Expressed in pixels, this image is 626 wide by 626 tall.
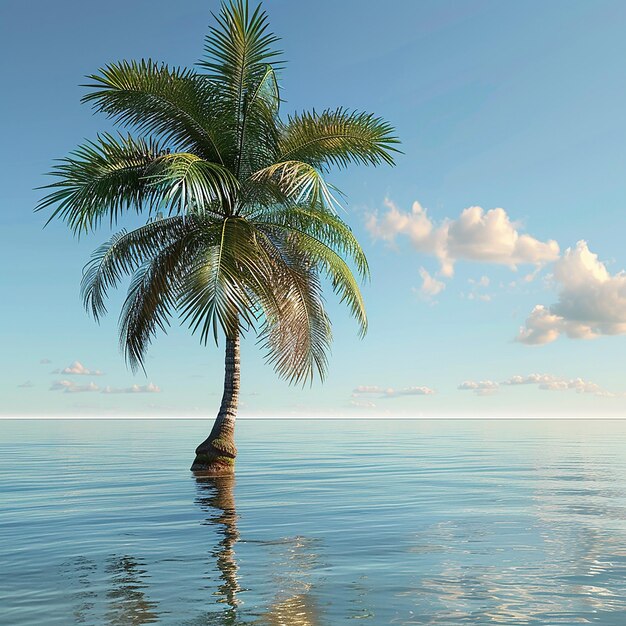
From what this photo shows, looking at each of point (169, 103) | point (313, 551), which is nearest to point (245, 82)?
point (169, 103)

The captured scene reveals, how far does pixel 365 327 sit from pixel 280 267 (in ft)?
9.94

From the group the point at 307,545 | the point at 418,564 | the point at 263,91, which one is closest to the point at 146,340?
the point at 263,91

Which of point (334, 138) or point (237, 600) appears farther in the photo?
point (334, 138)

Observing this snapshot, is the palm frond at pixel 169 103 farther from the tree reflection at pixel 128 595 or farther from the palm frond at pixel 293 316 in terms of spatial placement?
the tree reflection at pixel 128 595

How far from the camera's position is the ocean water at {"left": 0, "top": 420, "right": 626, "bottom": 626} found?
6.55 meters

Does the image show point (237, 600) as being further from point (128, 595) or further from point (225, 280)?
point (225, 280)

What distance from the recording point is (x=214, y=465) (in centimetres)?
2086

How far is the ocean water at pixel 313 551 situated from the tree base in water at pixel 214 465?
4.06 feet

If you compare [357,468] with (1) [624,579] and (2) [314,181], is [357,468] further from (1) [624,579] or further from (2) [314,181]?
(1) [624,579]

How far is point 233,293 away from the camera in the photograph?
57.8ft

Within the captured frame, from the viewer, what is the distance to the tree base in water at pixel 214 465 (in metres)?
20.8

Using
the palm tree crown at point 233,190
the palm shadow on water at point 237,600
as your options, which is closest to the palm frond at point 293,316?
the palm tree crown at point 233,190

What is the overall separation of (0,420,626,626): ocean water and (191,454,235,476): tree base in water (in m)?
1.24

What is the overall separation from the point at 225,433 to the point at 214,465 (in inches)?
37.7
